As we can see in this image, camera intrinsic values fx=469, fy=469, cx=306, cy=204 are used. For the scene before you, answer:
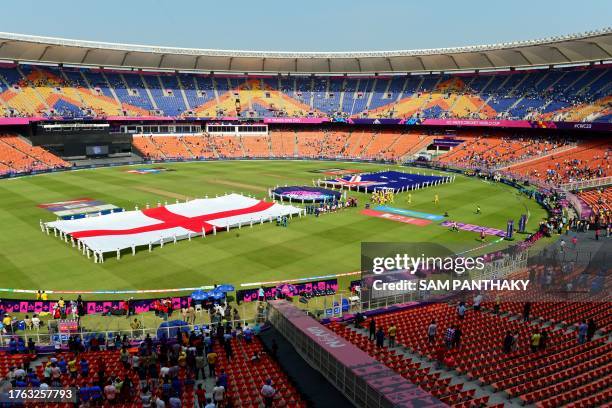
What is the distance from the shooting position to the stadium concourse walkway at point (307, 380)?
14031mm

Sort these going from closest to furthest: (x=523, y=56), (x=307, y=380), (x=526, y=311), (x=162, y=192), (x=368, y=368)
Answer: (x=368, y=368) < (x=307, y=380) < (x=526, y=311) < (x=162, y=192) < (x=523, y=56)

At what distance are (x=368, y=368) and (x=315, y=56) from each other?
95.6 metres

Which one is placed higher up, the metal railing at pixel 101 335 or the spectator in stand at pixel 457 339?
the spectator in stand at pixel 457 339

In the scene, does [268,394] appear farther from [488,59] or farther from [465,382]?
[488,59]

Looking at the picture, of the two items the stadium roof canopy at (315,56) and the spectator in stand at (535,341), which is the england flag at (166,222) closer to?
the spectator in stand at (535,341)

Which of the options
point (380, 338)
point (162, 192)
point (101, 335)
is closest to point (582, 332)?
A: point (380, 338)

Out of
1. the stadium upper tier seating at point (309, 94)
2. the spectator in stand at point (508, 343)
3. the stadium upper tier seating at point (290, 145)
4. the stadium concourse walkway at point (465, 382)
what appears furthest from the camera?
the stadium upper tier seating at point (290, 145)

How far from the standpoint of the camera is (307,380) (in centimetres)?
1543

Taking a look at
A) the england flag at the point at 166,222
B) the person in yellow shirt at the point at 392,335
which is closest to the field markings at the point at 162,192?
the england flag at the point at 166,222

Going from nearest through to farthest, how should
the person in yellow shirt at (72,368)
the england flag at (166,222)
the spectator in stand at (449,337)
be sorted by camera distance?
the person in yellow shirt at (72,368)
the spectator in stand at (449,337)
the england flag at (166,222)

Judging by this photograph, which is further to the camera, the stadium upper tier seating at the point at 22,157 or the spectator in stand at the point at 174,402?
the stadium upper tier seating at the point at 22,157

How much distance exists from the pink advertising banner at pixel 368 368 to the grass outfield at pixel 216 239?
11.1 metres

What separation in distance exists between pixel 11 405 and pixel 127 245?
20.2 meters

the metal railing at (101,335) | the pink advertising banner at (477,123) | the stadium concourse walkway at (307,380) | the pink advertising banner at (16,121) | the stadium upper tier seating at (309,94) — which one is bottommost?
the metal railing at (101,335)
